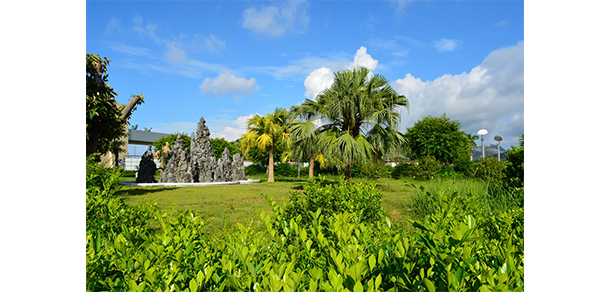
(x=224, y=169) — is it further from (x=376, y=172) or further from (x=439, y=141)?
(x=439, y=141)

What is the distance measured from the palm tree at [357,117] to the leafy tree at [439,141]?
9.95m

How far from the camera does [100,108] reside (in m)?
5.15

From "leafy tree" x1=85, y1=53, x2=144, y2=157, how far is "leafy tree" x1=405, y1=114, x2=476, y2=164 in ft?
51.8

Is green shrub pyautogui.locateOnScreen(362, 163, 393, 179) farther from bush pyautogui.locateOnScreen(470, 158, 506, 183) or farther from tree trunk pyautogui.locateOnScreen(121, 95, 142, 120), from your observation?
tree trunk pyautogui.locateOnScreen(121, 95, 142, 120)

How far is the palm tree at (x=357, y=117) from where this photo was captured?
8.17m

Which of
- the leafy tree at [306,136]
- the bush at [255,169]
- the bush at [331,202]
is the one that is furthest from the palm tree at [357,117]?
the bush at [255,169]

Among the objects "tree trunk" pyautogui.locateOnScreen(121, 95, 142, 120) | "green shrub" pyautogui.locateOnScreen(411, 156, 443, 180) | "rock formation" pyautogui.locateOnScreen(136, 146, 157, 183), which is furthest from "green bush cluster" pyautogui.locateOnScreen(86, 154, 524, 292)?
"rock formation" pyautogui.locateOnScreen(136, 146, 157, 183)

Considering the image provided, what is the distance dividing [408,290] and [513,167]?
636 cm

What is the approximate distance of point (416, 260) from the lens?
1.24m
